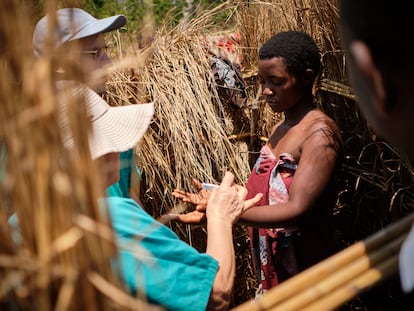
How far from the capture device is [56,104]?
110cm

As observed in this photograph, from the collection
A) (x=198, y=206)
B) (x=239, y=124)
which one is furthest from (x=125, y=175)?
(x=239, y=124)

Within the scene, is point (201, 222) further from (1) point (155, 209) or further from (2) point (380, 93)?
(2) point (380, 93)

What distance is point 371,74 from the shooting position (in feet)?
3.97

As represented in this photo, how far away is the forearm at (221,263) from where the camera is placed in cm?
203

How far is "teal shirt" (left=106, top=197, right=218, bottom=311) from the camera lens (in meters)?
1.76

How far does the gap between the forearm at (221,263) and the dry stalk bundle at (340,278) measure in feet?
2.23

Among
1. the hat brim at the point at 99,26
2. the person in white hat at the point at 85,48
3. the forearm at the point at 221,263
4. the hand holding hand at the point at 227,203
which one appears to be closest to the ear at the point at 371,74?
the person in white hat at the point at 85,48

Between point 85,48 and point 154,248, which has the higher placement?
point 85,48

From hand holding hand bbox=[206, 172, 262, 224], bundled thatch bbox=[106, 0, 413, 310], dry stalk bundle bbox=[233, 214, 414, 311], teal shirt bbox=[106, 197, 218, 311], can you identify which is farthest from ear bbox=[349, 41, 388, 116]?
bundled thatch bbox=[106, 0, 413, 310]

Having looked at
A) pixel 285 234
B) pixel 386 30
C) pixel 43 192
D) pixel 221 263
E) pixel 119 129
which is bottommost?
pixel 285 234

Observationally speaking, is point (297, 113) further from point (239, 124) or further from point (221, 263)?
point (221, 263)

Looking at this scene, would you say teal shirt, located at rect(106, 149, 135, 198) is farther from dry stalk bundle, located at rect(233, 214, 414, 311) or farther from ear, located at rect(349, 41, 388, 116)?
ear, located at rect(349, 41, 388, 116)

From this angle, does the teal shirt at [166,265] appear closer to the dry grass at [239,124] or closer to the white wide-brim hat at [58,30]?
the white wide-brim hat at [58,30]

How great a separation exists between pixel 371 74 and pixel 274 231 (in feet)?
6.11
